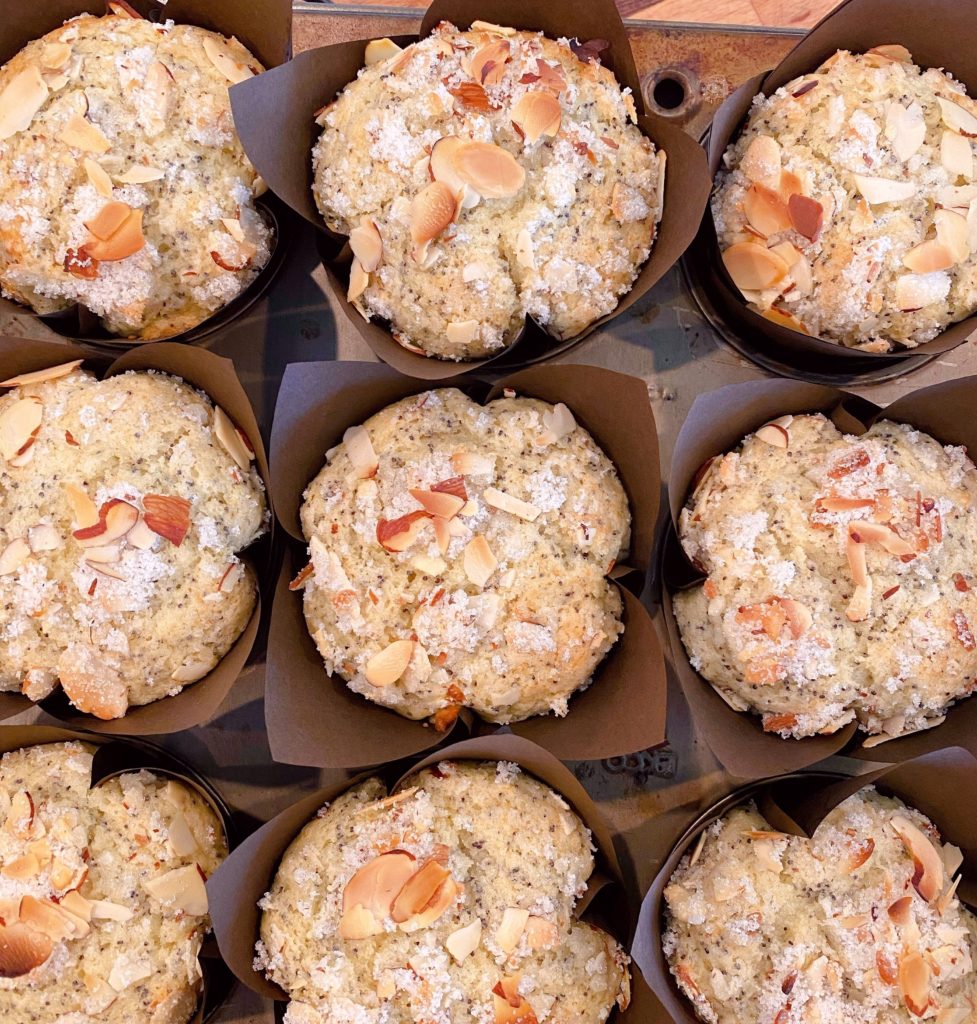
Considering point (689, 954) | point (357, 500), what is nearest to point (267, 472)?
point (357, 500)

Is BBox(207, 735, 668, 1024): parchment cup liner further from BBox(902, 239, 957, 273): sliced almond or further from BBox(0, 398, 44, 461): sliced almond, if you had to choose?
BBox(902, 239, 957, 273): sliced almond

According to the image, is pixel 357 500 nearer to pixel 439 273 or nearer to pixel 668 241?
pixel 439 273

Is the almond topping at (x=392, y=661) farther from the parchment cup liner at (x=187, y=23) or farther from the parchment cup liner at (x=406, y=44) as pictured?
the parchment cup liner at (x=187, y=23)

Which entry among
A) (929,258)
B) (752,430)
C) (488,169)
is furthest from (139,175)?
(929,258)

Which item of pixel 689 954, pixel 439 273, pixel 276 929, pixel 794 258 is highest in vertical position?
pixel 439 273

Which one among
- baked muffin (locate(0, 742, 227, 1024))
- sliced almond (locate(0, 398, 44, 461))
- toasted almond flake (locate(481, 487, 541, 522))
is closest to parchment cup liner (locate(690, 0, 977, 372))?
toasted almond flake (locate(481, 487, 541, 522))
